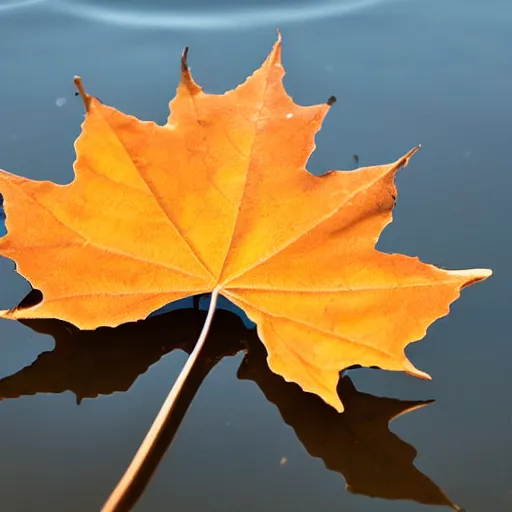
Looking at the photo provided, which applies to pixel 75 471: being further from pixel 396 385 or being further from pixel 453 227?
pixel 453 227

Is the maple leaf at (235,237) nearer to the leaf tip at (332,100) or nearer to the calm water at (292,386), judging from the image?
the calm water at (292,386)

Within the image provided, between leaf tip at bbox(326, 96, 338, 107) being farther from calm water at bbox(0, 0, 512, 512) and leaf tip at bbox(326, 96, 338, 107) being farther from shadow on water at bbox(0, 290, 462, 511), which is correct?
shadow on water at bbox(0, 290, 462, 511)

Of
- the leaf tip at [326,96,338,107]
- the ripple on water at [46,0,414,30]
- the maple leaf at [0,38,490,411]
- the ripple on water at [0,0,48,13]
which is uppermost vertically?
the ripple on water at [46,0,414,30]

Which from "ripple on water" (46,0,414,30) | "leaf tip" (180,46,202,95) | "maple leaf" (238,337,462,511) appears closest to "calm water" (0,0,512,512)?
"maple leaf" (238,337,462,511)

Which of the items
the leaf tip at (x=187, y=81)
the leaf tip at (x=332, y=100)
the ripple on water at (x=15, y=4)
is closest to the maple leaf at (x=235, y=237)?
the leaf tip at (x=187, y=81)

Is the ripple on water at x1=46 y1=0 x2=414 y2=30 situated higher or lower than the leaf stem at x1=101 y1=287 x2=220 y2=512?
higher

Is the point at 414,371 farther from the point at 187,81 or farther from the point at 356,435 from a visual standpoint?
the point at 187,81

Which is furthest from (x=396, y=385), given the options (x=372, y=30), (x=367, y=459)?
(x=372, y=30)

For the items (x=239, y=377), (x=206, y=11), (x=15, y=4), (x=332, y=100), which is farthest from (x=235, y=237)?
(x=15, y=4)

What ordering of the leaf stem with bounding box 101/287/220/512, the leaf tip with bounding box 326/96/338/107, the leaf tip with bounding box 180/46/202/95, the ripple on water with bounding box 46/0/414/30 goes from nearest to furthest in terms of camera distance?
the leaf stem with bounding box 101/287/220/512
the leaf tip with bounding box 180/46/202/95
the leaf tip with bounding box 326/96/338/107
the ripple on water with bounding box 46/0/414/30
